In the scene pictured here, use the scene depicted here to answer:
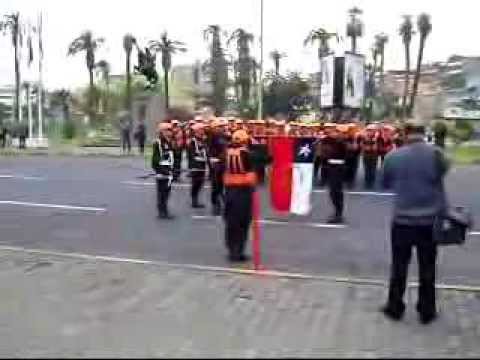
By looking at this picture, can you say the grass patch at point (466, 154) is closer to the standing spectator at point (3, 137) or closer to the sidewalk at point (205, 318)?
the sidewalk at point (205, 318)

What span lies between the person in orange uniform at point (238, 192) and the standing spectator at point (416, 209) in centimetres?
305

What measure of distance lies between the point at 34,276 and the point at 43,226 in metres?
Result: 4.83

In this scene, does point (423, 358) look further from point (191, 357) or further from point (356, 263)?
point (356, 263)

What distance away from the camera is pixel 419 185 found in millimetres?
7242

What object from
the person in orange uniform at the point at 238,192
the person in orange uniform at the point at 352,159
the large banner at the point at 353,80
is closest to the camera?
the person in orange uniform at the point at 238,192

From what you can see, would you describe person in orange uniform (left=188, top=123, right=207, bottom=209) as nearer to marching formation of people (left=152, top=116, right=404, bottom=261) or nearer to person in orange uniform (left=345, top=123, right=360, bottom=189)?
marching formation of people (left=152, top=116, right=404, bottom=261)

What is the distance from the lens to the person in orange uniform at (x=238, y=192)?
33.6 ft

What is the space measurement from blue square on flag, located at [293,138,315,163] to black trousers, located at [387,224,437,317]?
7.27 meters

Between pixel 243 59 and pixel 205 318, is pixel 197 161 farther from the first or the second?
pixel 243 59

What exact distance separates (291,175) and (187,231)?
2183 mm

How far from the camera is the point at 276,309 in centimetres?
762

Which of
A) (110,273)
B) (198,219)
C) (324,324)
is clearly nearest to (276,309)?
(324,324)

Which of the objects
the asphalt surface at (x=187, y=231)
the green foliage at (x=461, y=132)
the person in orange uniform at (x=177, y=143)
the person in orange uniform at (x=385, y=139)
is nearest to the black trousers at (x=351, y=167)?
the person in orange uniform at (x=385, y=139)

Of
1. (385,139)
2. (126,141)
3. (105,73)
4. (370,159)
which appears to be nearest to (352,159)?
(370,159)
